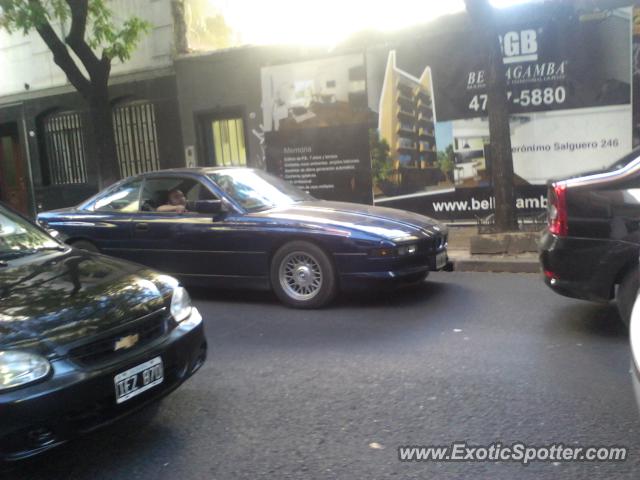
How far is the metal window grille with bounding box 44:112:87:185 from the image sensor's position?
48.4ft

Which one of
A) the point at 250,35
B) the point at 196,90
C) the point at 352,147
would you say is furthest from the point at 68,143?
the point at 352,147

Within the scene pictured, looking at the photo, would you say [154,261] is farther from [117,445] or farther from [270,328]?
[117,445]

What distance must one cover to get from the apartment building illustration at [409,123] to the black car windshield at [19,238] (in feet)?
25.2

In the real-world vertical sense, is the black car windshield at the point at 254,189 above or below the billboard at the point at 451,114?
below

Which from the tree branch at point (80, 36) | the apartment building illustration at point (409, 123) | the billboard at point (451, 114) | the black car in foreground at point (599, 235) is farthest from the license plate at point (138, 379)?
the tree branch at point (80, 36)

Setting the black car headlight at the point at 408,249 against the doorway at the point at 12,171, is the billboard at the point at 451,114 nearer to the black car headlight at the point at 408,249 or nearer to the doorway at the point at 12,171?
the black car headlight at the point at 408,249

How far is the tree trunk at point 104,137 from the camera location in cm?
1127

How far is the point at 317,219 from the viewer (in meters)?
6.18

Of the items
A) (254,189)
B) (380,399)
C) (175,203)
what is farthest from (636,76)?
(380,399)

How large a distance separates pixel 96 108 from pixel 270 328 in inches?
289

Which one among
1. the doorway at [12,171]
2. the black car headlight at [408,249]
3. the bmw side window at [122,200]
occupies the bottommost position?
the black car headlight at [408,249]

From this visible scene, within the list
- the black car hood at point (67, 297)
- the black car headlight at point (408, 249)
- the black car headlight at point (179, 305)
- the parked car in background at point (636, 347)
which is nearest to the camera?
the parked car in background at point (636, 347)

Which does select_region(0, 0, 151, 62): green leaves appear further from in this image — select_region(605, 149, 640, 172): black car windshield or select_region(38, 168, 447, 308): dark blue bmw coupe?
select_region(605, 149, 640, 172): black car windshield

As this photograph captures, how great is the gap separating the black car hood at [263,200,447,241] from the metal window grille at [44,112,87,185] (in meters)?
9.71
